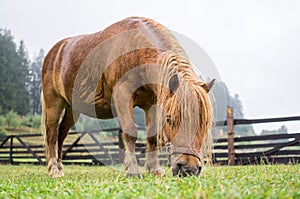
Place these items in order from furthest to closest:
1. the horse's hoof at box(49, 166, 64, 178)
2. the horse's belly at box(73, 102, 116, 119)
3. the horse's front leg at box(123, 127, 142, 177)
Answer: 1. the horse's hoof at box(49, 166, 64, 178)
2. the horse's belly at box(73, 102, 116, 119)
3. the horse's front leg at box(123, 127, 142, 177)

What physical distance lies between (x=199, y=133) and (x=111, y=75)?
1.81m

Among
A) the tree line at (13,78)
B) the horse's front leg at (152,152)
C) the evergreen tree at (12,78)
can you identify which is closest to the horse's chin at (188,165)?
the horse's front leg at (152,152)

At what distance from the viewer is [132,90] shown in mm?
4629

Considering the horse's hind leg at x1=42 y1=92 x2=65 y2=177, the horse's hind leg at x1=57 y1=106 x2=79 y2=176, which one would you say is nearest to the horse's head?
the horse's hind leg at x1=42 y1=92 x2=65 y2=177

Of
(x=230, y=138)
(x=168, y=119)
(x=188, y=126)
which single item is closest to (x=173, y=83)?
(x=168, y=119)

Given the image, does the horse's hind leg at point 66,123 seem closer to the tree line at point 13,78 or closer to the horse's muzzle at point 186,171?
the horse's muzzle at point 186,171

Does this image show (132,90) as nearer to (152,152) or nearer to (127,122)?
(127,122)

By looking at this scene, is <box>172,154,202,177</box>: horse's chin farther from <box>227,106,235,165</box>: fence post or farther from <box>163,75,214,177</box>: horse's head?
<box>227,106,235,165</box>: fence post

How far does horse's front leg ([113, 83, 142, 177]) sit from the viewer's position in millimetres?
4457

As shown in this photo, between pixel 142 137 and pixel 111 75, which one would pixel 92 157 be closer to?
pixel 142 137

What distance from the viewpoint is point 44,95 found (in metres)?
6.49

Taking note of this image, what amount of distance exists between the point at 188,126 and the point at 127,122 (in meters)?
1.26

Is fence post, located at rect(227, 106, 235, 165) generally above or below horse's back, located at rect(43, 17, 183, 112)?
below

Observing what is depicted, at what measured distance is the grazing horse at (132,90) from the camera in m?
3.51
